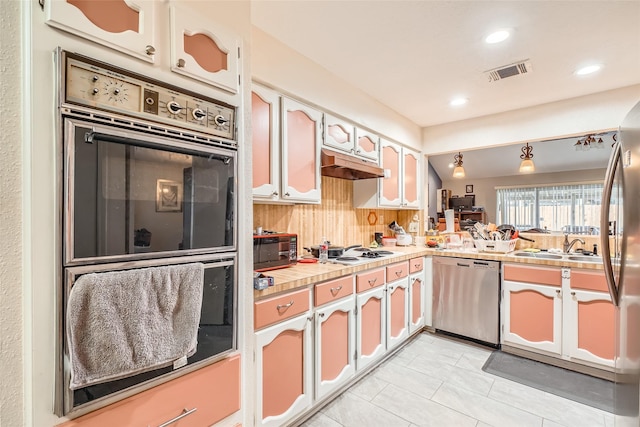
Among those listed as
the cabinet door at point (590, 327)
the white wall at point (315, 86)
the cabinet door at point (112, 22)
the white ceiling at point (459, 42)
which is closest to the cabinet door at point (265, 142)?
the white wall at point (315, 86)

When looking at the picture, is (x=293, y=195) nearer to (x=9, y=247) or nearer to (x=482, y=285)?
(x=9, y=247)

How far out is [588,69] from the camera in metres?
2.21

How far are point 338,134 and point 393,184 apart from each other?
1.02 meters

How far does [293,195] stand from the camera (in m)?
2.01

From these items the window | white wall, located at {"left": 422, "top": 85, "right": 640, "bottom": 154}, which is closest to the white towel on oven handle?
white wall, located at {"left": 422, "top": 85, "right": 640, "bottom": 154}

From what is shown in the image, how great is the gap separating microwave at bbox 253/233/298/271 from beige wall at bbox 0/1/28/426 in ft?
3.40

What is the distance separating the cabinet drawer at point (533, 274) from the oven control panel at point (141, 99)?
267 cm

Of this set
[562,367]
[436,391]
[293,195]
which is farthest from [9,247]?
[562,367]

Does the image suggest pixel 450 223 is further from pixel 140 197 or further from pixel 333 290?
pixel 140 197

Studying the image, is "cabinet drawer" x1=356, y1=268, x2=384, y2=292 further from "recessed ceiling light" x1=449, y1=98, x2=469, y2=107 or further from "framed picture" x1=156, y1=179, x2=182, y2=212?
"recessed ceiling light" x1=449, y1=98, x2=469, y2=107

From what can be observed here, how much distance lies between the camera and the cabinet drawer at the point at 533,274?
2.45 meters

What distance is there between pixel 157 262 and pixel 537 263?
2899 mm

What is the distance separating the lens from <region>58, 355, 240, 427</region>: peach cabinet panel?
95 cm

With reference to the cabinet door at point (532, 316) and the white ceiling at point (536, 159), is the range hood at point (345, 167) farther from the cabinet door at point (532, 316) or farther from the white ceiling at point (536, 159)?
the white ceiling at point (536, 159)
